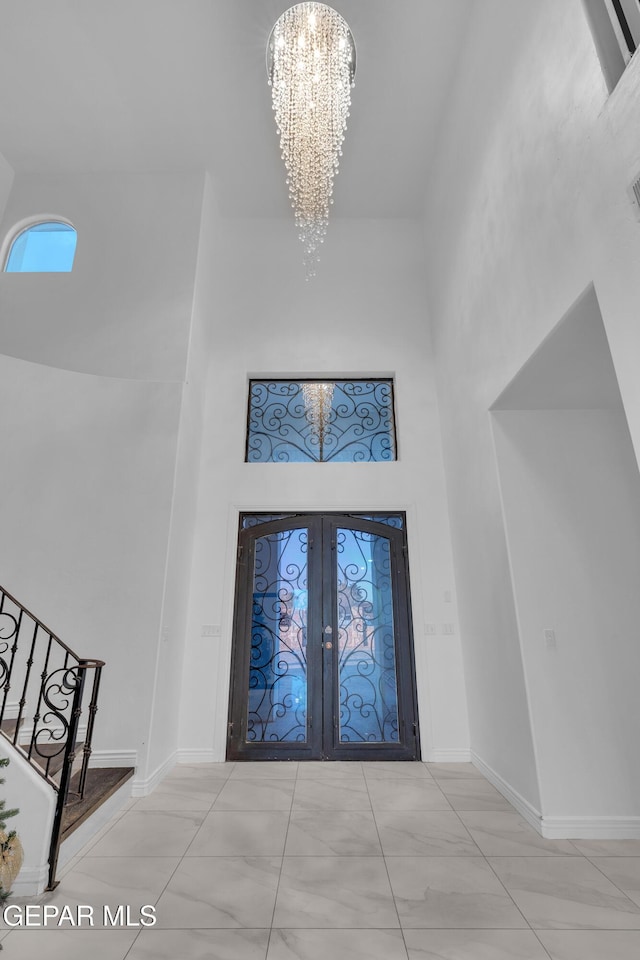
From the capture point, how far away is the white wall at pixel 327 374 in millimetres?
4234

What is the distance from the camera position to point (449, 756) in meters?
4.03

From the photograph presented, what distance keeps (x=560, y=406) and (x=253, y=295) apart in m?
4.04

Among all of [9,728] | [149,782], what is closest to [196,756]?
[149,782]

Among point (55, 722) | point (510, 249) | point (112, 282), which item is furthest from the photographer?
point (112, 282)

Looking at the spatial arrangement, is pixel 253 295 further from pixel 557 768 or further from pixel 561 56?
pixel 557 768

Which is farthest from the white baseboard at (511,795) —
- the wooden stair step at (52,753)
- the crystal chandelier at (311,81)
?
the crystal chandelier at (311,81)

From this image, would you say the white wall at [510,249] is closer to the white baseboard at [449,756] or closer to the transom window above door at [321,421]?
the white baseboard at [449,756]

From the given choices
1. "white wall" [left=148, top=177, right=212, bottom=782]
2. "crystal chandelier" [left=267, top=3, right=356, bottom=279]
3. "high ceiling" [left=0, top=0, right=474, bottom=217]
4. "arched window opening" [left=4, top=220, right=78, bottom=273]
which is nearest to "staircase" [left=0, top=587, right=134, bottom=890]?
"white wall" [left=148, top=177, right=212, bottom=782]

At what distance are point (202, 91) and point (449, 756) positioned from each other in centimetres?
704

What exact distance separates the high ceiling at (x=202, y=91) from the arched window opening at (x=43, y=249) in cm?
72

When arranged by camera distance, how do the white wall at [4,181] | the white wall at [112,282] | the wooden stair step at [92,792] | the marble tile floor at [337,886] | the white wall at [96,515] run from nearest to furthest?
the marble tile floor at [337,886] → the wooden stair step at [92,792] → the white wall at [96,515] → the white wall at [112,282] → the white wall at [4,181]

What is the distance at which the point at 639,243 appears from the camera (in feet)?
5.71

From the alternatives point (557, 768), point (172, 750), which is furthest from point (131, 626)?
point (557, 768)

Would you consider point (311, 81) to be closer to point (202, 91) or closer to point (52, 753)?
point (202, 91)
